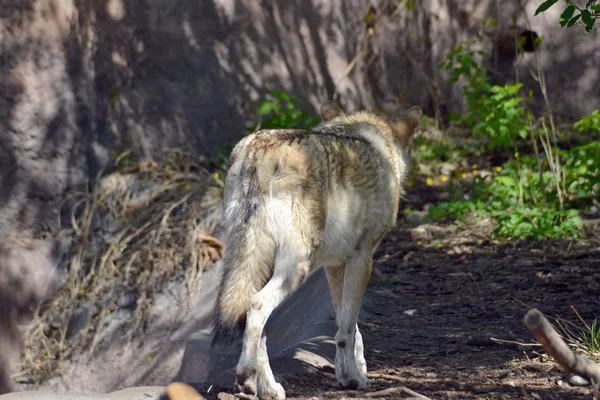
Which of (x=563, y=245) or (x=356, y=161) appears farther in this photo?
(x=563, y=245)

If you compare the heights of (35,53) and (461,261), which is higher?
(35,53)

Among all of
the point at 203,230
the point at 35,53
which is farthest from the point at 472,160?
the point at 35,53

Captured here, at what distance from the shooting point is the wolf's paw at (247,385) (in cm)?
456

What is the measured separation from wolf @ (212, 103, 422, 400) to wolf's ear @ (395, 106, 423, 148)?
2.87 ft

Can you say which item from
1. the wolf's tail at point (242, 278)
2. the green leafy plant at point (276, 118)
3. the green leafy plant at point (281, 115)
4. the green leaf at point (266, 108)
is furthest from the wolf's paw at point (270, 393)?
the green leaf at point (266, 108)

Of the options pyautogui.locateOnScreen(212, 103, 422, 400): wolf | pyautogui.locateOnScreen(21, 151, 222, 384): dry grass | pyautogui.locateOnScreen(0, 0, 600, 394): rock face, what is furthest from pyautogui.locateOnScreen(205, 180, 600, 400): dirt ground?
pyautogui.locateOnScreen(0, 0, 600, 394): rock face

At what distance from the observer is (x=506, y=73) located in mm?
→ 11719

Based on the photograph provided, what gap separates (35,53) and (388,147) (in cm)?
438

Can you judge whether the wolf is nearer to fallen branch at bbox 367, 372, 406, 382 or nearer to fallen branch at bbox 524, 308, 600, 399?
fallen branch at bbox 367, 372, 406, 382

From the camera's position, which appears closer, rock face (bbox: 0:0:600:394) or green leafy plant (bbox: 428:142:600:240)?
green leafy plant (bbox: 428:142:600:240)

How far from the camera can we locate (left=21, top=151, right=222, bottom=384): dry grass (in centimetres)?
868

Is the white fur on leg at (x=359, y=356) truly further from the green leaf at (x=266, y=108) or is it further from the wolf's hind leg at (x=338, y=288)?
the green leaf at (x=266, y=108)

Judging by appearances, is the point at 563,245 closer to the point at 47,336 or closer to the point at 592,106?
the point at 592,106

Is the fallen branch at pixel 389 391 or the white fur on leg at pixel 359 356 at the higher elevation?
the white fur on leg at pixel 359 356
